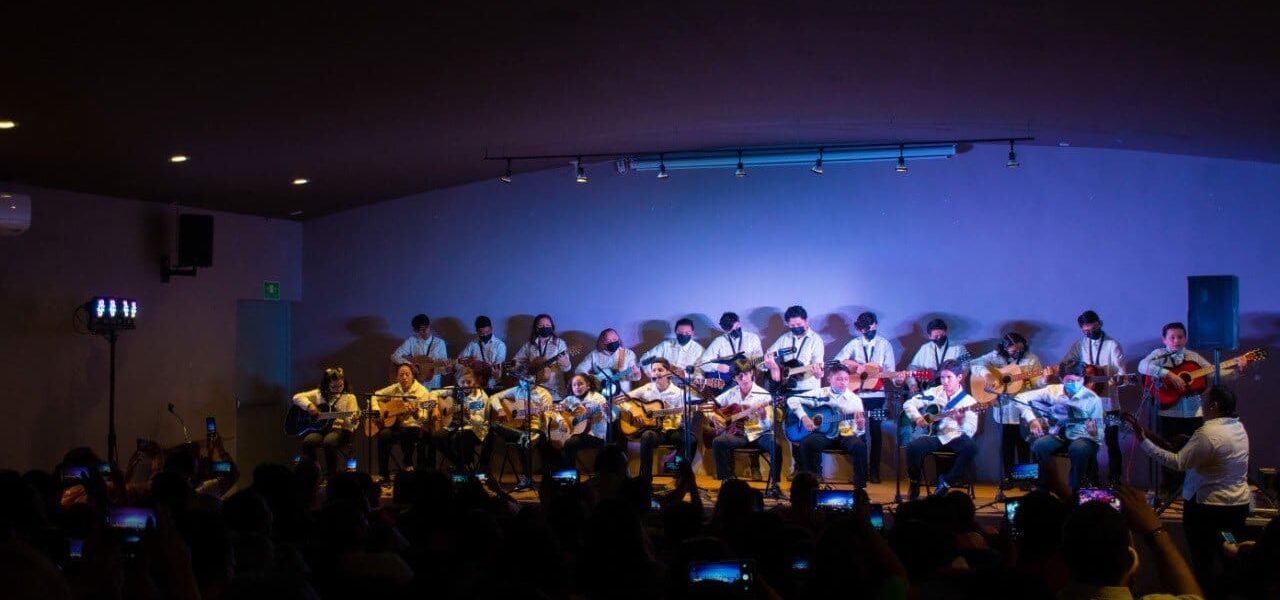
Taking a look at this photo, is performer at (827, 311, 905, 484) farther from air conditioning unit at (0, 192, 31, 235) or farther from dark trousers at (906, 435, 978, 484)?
air conditioning unit at (0, 192, 31, 235)

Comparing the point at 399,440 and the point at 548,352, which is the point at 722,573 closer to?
the point at 399,440

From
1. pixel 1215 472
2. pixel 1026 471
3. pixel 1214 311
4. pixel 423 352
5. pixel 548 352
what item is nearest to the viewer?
pixel 1215 472

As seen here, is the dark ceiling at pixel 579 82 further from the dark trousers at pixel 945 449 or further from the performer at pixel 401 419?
the dark trousers at pixel 945 449

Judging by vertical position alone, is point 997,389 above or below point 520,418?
above

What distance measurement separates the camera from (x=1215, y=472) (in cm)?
713

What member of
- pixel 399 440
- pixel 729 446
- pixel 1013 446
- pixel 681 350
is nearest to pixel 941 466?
pixel 1013 446

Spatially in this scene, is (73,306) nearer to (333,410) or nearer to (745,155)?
(333,410)

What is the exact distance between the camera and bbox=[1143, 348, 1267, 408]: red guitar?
34.6ft

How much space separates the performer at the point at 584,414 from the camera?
470 inches

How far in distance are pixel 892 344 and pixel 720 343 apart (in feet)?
5.70

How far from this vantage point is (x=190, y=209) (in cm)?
1254

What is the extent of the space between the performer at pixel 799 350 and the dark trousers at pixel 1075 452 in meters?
2.13

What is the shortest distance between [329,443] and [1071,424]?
7.02 m

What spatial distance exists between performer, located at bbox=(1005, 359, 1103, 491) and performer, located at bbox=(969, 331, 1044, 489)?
20 cm
